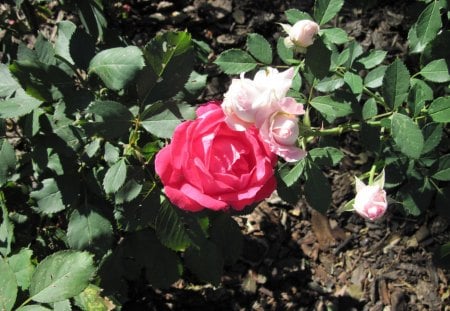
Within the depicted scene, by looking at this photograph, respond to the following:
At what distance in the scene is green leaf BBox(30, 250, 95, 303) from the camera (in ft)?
3.44

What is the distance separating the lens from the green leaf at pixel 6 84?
1.32 m

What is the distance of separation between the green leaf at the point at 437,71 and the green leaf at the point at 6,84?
1163 mm

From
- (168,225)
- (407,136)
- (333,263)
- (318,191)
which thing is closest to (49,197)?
(168,225)

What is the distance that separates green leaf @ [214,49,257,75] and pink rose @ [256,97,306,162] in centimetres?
61

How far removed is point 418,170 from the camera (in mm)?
1509

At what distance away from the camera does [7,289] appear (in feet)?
3.41

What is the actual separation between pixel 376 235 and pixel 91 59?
61.9 inches

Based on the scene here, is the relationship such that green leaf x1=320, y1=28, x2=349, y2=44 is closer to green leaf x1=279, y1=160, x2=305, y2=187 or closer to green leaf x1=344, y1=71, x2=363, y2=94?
green leaf x1=344, y1=71, x2=363, y2=94

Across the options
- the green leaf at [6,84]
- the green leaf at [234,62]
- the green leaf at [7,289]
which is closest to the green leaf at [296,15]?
the green leaf at [234,62]

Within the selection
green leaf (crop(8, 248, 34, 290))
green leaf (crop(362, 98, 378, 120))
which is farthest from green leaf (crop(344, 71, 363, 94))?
green leaf (crop(8, 248, 34, 290))

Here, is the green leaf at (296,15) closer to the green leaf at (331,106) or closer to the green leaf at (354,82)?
the green leaf at (354,82)

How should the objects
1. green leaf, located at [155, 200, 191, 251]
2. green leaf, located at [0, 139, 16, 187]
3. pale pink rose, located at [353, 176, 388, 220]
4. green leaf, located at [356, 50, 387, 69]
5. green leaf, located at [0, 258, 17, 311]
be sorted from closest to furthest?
green leaf, located at [0, 258, 17, 311]
pale pink rose, located at [353, 176, 388, 220]
green leaf, located at [155, 200, 191, 251]
green leaf, located at [0, 139, 16, 187]
green leaf, located at [356, 50, 387, 69]

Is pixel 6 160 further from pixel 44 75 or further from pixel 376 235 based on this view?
pixel 376 235

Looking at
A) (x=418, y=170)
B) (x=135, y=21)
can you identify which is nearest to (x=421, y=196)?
(x=418, y=170)
